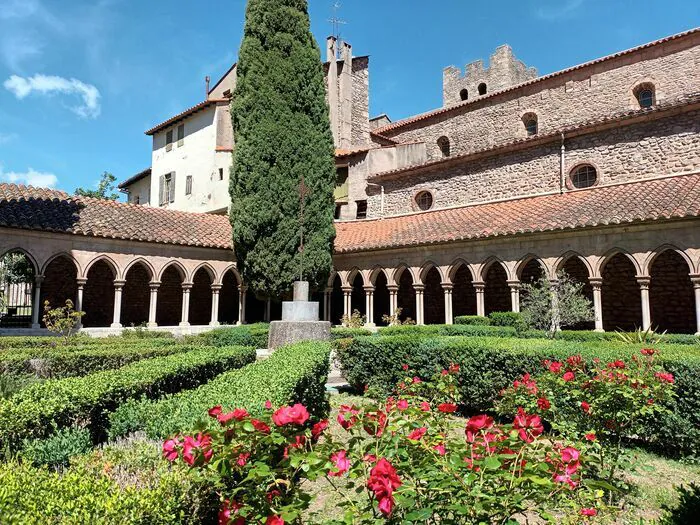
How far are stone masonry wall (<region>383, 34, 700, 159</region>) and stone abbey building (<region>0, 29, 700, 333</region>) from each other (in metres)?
0.05

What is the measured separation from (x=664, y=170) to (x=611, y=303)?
180 inches

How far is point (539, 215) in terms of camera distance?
15289mm

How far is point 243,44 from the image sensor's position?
17.8 m

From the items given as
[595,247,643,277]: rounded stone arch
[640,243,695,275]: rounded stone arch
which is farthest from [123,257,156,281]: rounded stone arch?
[640,243,695,275]: rounded stone arch

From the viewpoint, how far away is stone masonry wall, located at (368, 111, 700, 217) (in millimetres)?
14948

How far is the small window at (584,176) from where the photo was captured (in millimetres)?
16797

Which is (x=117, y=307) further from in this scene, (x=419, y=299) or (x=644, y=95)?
(x=644, y=95)

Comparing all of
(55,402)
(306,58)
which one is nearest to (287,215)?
(306,58)

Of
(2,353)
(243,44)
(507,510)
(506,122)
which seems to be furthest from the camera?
(506,122)

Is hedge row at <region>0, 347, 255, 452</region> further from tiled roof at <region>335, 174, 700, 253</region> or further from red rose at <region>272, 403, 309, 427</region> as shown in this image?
tiled roof at <region>335, 174, 700, 253</region>

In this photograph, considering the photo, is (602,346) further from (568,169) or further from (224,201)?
(224,201)

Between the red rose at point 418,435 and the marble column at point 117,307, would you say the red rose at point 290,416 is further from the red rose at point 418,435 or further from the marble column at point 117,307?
the marble column at point 117,307

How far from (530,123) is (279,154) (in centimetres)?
1171

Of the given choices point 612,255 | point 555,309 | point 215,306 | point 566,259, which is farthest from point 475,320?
point 215,306
